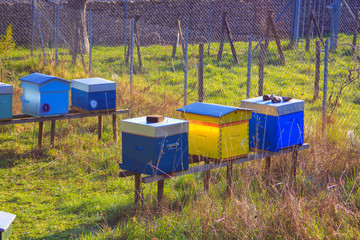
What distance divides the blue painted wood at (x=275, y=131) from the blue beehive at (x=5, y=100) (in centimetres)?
365

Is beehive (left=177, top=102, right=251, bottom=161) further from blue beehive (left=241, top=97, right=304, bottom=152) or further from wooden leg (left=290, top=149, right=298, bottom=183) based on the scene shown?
wooden leg (left=290, top=149, right=298, bottom=183)

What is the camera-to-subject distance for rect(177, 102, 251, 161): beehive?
17.2 ft

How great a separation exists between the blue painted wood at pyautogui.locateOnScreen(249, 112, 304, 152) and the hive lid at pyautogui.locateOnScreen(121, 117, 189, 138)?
114 cm

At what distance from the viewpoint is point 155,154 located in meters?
4.88

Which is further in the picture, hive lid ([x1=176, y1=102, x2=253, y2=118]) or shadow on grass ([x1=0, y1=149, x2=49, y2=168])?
shadow on grass ([x1=0, y1=149, x2=49, y2=168])

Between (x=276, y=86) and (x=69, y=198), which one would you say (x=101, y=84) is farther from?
(x=276, y=86)

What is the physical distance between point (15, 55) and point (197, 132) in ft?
38.6

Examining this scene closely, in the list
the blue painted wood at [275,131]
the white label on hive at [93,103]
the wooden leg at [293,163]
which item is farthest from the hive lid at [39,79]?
the wooden leg at [293,163]

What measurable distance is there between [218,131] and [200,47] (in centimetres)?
459

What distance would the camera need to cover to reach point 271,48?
1586cm

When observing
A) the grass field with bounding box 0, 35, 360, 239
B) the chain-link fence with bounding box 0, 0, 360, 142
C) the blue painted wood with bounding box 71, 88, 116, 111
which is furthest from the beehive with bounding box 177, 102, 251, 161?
the blue painted wood with bounding box 71, 88, 116, 111

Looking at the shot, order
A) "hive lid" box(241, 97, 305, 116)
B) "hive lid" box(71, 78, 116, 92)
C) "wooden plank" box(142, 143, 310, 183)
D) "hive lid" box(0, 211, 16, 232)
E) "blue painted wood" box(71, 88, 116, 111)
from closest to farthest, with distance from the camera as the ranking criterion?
1. "hive lid" box(0, 211, 16, 232)
2. "wooden plank" box(142, 143, 310, 183)
3. "hive lid" box(241, 97, 305, 116)
4. "hive lid" box(71, 78, 116, 92)
5. "blue painted wood" box(71, 88, 116, 111)

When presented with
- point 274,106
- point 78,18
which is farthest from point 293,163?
point 78,18

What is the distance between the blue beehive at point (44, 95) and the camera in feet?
23.6
